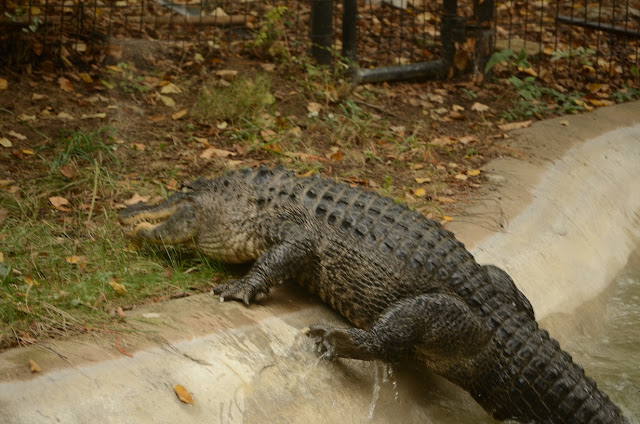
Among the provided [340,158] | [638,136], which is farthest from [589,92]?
[340,158]

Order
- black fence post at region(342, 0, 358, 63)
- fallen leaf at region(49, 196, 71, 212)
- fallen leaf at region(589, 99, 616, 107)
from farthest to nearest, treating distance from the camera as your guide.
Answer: fallen leaf at region(589, 99, 616, 107) < black fence post at region(342, 0, 358, 63) < fallen leaf at region(49, 196, 71, 212)

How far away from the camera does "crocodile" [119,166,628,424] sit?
11.6 ft

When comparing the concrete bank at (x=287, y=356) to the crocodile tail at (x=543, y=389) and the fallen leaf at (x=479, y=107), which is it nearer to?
the crocodile tail at (x=543, y=389)

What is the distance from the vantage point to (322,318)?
3.92 meters

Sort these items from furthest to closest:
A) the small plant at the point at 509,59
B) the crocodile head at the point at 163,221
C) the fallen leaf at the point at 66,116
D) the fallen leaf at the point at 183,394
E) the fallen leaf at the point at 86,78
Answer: the small plant at the point at 509,59 → the fallen leaf at the point at 86,78 → the fallen leaf at the point at 66,116 → the crocodile head at the point at 163,221 → the fallen leaf at the point at 183,394

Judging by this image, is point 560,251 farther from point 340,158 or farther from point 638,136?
point 638,136

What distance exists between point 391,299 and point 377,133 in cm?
304

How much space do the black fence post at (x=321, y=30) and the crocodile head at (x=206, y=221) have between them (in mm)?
3395

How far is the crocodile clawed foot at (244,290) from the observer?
12.5 feet

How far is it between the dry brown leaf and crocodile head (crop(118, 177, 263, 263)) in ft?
2.73

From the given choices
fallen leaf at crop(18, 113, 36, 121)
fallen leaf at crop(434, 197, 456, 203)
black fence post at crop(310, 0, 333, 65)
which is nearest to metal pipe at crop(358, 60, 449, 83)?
black fence post at crop(310, 0, 333, 65)

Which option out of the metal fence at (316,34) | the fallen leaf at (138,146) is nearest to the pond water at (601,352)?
the fallen leaf at (138,146)

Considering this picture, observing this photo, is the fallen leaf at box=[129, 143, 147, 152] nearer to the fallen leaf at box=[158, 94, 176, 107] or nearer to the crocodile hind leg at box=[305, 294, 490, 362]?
the fallen leaf at box=[158, 94, 176, 107]

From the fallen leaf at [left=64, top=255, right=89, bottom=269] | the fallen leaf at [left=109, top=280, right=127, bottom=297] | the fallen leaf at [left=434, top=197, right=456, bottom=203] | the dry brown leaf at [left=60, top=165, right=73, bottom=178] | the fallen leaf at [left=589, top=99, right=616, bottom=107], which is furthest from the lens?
the fallen leaf at [left=589, top=99, right=616, bottom=107]
